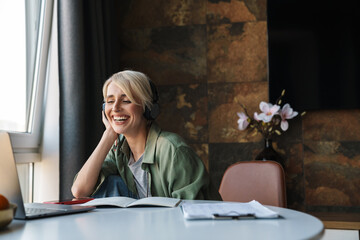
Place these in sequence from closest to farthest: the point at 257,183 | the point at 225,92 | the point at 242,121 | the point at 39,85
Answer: the point at 257,183 → the point at 39,85 → the point at 242,121 → the point at 225,92

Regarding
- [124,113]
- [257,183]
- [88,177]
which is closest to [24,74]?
[124,113]

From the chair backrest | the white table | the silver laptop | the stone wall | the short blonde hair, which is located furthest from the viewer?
the stone wall

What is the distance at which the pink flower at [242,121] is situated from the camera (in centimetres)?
307

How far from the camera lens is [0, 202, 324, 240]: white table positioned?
755 mm

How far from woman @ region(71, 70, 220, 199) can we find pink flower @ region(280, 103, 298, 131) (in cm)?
139

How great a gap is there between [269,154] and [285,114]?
323 mm

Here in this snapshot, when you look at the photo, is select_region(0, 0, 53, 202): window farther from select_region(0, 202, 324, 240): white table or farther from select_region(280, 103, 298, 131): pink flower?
select_region(280, 103, 298, 131): pink flower

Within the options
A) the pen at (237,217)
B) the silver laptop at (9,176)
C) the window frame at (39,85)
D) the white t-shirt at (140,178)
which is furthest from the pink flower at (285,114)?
the silver laptop at (9,176)

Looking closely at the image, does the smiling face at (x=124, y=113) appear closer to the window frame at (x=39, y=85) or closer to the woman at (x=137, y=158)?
the woman at (x=137, y=158)

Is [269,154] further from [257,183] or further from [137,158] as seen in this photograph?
[137,158]

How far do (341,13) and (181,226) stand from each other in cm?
271

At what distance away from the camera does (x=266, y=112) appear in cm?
292

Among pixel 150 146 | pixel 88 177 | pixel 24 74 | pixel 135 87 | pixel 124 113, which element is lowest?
pixel 88 177

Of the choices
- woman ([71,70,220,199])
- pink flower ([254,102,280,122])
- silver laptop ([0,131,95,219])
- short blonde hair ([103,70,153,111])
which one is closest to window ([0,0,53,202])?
woman ([71,70,220,199])
